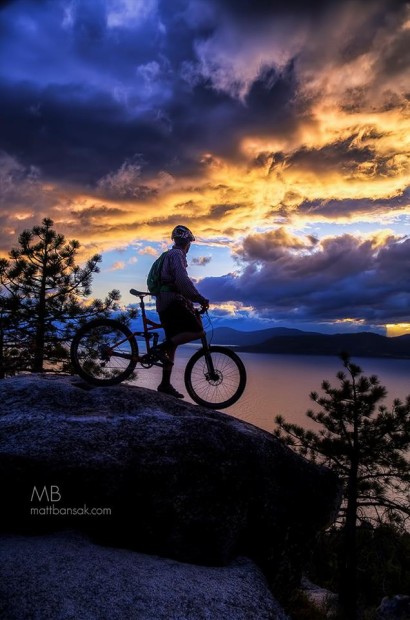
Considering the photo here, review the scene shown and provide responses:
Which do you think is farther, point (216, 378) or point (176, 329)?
point (216, 378)

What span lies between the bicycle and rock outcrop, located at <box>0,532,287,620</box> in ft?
9.85

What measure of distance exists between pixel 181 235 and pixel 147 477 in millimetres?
4728

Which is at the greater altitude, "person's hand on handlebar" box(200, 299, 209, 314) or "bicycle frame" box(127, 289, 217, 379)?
"person's hand on handlebar" box(200, 299, 209, 314)

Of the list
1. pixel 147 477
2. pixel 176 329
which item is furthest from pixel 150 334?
pixel 147 477

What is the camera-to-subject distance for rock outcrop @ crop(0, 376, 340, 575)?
5.76m

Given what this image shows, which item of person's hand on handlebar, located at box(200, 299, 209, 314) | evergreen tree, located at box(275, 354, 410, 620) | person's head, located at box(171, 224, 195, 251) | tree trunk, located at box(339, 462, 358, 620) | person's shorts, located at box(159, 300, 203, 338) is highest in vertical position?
person's head, located at box(171, 224, 195, 251)

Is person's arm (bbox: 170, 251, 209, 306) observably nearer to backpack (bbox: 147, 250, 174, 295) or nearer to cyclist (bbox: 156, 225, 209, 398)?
cyclist (bbox: 156, 225, 209, 398)

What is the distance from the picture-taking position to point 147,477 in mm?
5965

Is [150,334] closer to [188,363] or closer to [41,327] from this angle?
[188,363]

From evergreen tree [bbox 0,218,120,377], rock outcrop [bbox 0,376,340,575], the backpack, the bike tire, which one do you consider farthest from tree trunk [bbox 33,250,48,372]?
rock outcrop [bbox 0,376,340,575]

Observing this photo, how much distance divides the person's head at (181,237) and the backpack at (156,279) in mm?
Answer: 383

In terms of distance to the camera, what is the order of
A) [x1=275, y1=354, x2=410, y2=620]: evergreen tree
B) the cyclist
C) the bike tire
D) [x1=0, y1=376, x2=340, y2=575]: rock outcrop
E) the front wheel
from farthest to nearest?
[x1=275, y1=354, x2=410, y2=620]: evergreen tree < the front wheel < the cyclist < the bike tire < [x1=0, y1=376, x2=340, y2=575]: rock outcrop

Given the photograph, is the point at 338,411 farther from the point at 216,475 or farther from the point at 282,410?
→ the point at 282,410

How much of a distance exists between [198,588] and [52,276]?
16.4 metres
